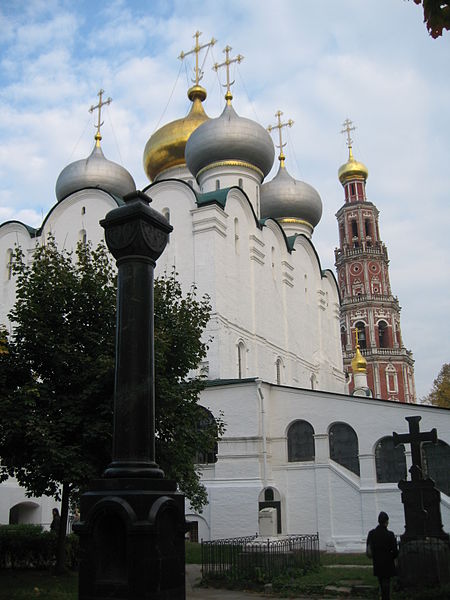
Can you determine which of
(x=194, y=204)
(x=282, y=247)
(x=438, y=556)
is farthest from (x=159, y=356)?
(x=282, y=247)

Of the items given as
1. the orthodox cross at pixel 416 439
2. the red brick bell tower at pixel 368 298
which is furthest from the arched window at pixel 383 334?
the orthodox cross at pixel 416 439

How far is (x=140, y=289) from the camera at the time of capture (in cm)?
708

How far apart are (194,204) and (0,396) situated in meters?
13.4

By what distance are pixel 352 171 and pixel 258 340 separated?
34372 millimetres

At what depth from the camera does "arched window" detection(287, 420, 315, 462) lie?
64.1 ft

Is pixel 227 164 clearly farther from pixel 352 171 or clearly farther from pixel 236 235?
pixel 352 171

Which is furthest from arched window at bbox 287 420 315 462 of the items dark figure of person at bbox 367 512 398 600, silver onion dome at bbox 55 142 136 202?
silver onion dome at bbox 55 142 136 202

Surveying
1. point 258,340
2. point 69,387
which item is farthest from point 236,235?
point 69,387

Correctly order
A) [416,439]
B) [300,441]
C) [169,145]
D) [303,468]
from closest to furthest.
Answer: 1. [416,439]
2. [303,468]
3. [300,441]
4. [169,145]

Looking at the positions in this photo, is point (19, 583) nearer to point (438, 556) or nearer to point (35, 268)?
point (35, 268)

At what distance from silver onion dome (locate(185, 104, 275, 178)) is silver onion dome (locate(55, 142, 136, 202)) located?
3248mm

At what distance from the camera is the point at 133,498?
248 inches

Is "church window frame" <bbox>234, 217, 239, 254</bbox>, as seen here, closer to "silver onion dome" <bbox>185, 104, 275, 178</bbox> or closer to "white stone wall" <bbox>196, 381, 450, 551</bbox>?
"silver onion dome" <bbox>185, 104, 275, 178</bbox>

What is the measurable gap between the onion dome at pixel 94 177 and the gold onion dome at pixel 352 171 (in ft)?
96.6
